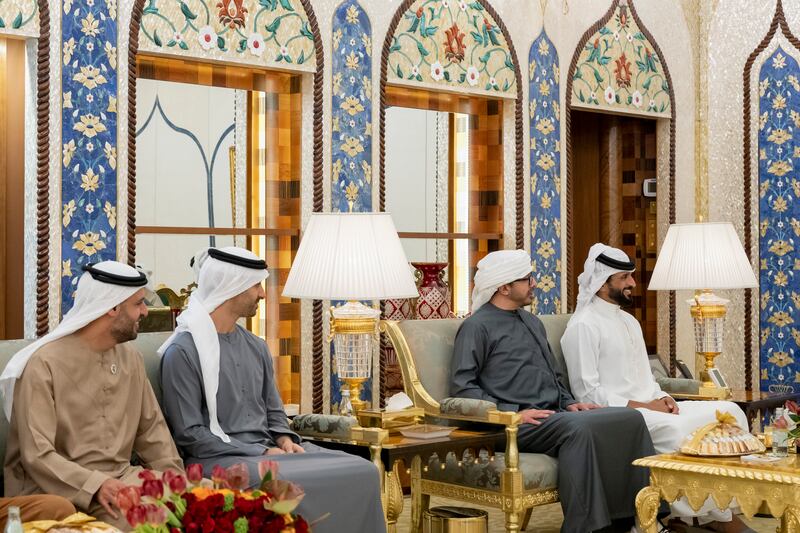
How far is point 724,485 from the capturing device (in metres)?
4.98

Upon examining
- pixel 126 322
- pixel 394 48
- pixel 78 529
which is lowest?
pixel 78 529

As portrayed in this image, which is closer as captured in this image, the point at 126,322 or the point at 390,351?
the point at 126,322

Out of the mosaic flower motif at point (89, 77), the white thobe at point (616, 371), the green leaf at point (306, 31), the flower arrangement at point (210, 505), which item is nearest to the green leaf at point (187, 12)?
the mosaic flower motif at point (89, 77)

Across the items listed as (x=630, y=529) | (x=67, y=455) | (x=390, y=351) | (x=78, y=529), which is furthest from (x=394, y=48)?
(x=78, y=529)

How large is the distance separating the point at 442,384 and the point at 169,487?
3.10m

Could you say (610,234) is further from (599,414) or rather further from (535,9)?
(599,414)

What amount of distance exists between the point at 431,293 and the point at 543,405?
125 centimetres

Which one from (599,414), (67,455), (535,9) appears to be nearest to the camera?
(67,455)

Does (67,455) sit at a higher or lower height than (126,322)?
lower

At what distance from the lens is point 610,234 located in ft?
28.9

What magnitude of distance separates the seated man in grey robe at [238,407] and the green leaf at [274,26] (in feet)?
5.88

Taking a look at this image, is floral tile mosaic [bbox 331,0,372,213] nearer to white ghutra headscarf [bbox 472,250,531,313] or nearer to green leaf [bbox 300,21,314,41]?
green leaf [bbox 300,21,314,41]

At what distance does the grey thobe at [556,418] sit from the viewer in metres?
5.46

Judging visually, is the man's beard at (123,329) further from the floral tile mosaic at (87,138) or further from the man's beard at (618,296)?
the man's beard at (618,296)
